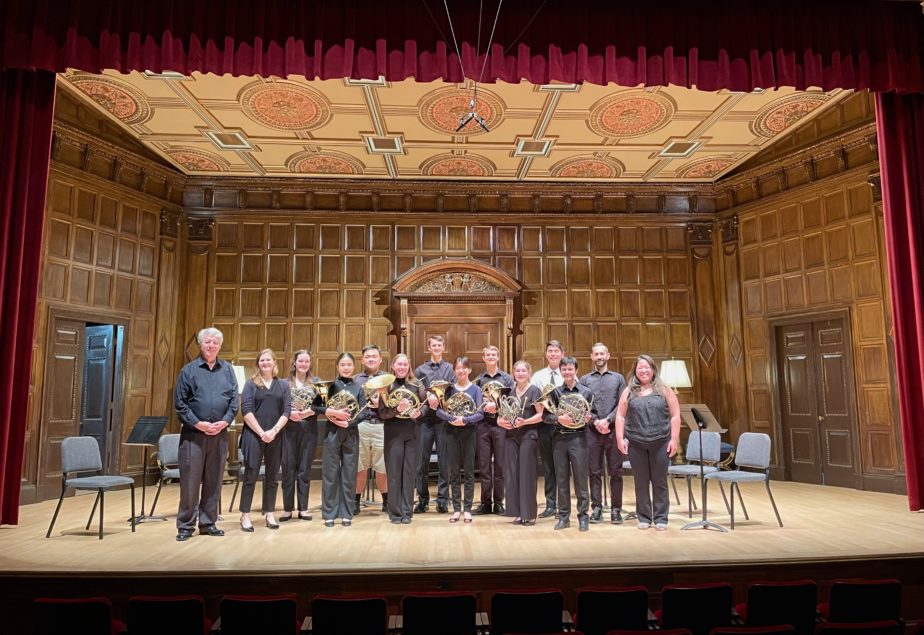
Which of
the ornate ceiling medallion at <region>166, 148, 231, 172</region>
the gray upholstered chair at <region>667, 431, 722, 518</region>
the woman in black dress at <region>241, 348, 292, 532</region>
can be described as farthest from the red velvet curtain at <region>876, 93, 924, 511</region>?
the ornate ceiling medallion at <region>166, 148, 231, 172</region>

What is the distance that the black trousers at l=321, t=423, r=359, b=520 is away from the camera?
5.44 metres

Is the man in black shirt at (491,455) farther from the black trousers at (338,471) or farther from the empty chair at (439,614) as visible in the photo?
the empty chair at (439,614)

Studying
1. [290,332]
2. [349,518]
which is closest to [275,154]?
[290,332]

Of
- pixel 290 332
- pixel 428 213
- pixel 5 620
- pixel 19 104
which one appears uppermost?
pixel 428 213

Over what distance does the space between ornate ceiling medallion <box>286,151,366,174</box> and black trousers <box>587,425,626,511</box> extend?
536cm

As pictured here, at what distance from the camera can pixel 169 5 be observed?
4652mm

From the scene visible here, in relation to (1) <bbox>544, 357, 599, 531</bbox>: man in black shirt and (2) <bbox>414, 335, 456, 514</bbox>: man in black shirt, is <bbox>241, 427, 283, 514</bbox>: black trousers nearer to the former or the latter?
(2) <bbox>414, 335, 456, 514</bbox>: man in black shirt

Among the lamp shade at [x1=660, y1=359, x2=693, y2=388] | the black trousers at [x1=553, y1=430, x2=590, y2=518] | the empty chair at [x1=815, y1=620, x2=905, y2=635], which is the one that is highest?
the lamp shade at [x1=660, y1=359, x2=693, y2=388]

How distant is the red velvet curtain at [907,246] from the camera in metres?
4.95

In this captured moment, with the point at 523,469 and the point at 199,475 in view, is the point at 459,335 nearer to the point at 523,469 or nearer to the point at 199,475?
the point at 523,469

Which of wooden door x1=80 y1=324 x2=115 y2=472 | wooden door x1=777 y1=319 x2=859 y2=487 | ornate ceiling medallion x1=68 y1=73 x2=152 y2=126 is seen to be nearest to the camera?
ornate ceiling medallion x1=68 y1=73 x2=152 y2=126

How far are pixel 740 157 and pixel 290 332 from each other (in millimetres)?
7108

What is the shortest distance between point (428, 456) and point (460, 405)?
0.81 meters

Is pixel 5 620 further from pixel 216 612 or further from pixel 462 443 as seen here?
pixel 462 443
